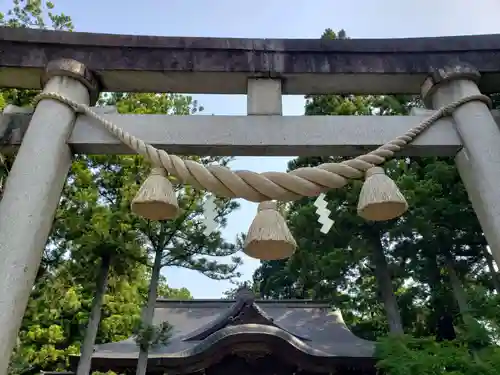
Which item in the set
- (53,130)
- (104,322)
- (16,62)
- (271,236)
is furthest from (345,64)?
(104,322)

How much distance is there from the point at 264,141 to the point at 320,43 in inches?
34.1

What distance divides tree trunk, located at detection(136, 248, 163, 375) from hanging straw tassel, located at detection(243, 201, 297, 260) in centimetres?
597

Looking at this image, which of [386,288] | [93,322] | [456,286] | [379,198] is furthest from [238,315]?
[379,198]

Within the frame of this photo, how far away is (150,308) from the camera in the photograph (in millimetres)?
8562

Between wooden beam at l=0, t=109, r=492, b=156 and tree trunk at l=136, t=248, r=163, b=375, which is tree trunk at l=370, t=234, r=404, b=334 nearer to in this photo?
tree trunk at l=136, t=248, r=163, b=375

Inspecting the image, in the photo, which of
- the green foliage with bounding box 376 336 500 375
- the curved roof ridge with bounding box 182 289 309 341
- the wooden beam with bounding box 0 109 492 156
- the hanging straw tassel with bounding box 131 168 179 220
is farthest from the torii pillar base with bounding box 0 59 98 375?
the curved roof ridge with bounding box 182 289 309 341

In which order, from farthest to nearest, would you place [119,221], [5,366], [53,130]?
[119,221] → [53,130] → [5,366]

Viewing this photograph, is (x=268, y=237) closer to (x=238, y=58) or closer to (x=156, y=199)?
(x=156, y=199)

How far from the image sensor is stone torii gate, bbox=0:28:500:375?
2.68 meters

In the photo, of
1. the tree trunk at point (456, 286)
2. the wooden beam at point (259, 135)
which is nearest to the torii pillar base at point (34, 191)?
the wooden beam at point (259, 135)

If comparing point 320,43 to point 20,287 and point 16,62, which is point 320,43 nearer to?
point 16,62

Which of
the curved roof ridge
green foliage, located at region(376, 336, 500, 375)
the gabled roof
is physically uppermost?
the curved roof ridge

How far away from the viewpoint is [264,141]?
9.33 feet

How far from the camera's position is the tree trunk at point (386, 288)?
386 inches
